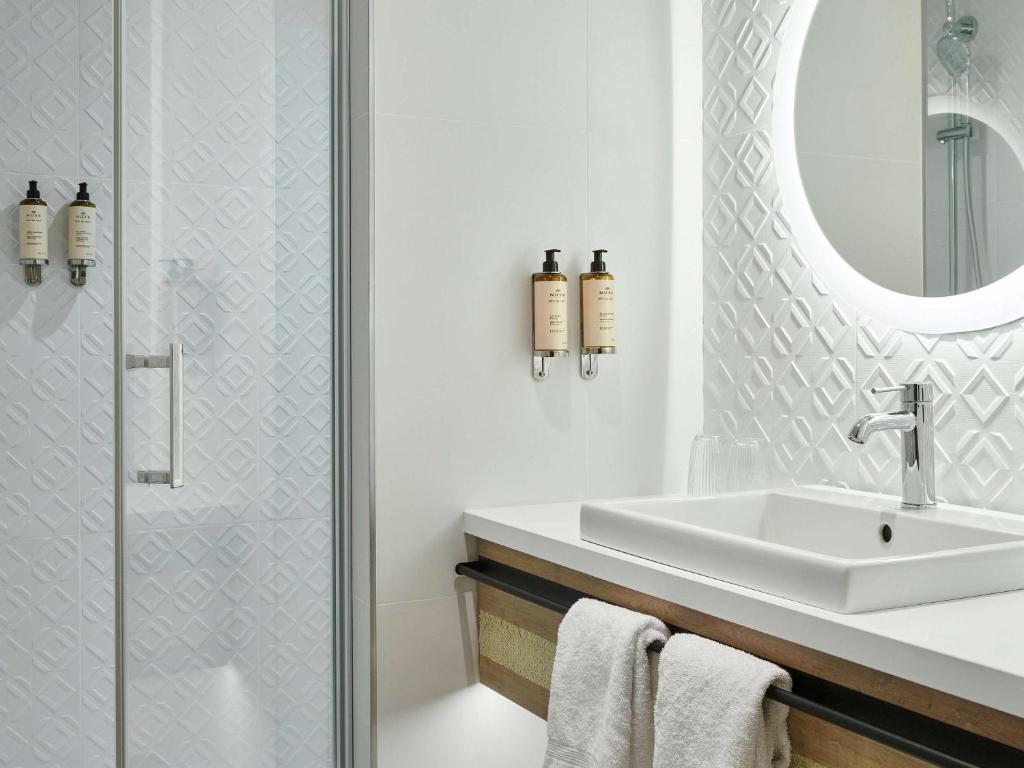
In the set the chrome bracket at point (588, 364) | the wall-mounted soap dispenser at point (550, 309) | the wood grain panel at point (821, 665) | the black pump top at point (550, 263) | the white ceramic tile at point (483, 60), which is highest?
the white ceramic tile at point (483, 60)

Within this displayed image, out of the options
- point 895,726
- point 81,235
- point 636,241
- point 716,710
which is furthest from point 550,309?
point 81,235

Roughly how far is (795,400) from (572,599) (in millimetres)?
620

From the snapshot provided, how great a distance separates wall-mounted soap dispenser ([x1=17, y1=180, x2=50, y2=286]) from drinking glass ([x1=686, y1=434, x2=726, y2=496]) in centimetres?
154

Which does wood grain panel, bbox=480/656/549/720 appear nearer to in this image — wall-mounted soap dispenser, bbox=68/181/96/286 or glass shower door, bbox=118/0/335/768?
glass shower door, bbox=118/0/335/768

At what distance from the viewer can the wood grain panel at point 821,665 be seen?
87 cm

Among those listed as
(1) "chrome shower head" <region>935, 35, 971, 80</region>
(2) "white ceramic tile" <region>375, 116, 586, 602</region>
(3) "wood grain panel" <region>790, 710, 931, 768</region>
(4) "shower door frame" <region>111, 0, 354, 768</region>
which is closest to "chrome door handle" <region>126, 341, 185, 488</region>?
(4) "shower door frame" <region>111, 0, 354, 768</region>

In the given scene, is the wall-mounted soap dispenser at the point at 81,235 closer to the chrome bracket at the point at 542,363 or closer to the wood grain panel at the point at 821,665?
the chrome bracket at the point at 542,363

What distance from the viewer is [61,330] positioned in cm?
227

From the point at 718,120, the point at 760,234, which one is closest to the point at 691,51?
the point at 718,120

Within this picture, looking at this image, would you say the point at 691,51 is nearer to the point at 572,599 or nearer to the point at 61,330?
the point at 572,599

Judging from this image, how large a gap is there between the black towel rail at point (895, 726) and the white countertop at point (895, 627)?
0.15 ft

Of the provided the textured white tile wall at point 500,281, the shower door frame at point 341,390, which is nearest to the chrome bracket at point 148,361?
the shower door frame at point 341,390

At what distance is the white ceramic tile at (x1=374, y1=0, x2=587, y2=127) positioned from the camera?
1.73 meters

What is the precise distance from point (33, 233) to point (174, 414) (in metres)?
0.89
